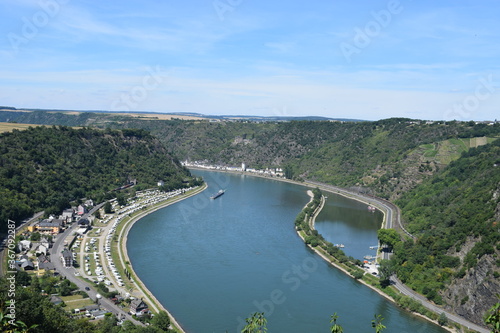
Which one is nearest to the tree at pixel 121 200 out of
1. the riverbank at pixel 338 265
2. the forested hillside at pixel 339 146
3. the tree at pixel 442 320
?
the riverbank at pixel 338 265

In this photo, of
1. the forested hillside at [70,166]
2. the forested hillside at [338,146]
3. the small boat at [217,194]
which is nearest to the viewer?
the forested hillside at [70,166]

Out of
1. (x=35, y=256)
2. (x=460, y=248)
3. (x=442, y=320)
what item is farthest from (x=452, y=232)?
(x=35, y=256)

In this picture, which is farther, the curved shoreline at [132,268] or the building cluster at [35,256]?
the building cluster at [35,256]

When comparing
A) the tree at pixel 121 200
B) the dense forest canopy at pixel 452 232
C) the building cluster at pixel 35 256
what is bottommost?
the tree at pixel 121 200

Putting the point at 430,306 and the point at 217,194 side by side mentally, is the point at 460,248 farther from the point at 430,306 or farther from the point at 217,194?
the point at 217,194

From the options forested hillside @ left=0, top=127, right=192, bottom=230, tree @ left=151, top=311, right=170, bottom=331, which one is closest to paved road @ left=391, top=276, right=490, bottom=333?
tree @ left=151, top=311, right=170, bottom=331

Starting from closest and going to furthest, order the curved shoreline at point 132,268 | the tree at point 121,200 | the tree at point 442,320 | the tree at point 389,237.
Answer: the curved shoreline at point 132,268
the tree at point 442,320
the tree at point 389,237
the tree at point 121,200

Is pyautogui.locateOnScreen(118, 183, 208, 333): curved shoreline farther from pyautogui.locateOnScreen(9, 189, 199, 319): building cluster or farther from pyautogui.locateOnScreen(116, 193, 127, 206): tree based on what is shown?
pyautogui.locateOnScreen(116, 193, 127, 206): tree

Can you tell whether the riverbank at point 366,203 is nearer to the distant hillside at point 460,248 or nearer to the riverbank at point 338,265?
the riverbank at point 338,265
